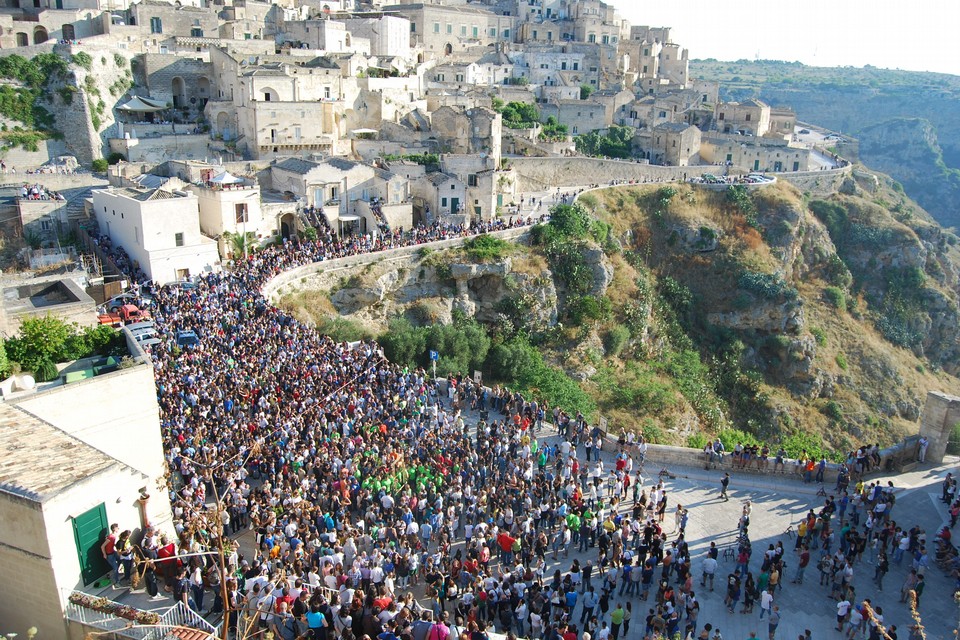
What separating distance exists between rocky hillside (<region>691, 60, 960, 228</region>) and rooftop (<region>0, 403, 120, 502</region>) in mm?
93428

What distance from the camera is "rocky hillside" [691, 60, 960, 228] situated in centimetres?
9250

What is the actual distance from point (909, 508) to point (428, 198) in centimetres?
2797

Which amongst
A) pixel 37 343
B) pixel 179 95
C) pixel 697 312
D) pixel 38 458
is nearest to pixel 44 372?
pixel 37 343

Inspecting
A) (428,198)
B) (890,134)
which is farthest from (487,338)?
(890,134)

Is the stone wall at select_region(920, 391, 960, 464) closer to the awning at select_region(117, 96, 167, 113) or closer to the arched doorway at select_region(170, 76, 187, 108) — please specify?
the awning at select_region(117, 96, 167, 113)

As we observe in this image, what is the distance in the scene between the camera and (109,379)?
1284cm

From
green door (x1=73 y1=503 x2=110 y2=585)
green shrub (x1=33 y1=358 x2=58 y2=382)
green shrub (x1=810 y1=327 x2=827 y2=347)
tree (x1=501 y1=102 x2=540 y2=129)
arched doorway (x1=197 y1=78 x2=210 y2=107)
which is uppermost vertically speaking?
arched doorway (x1=197 y1=78 x2=210 y2=107)

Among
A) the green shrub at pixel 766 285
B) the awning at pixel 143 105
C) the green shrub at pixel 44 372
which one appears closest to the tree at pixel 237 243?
the awning at pixel 143 105

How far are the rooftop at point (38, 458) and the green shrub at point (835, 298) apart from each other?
1761 inches

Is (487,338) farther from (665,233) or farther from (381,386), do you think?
(665,233)

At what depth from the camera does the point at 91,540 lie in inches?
395

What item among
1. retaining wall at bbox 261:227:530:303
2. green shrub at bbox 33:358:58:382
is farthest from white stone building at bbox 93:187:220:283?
green shrub at bbox 33:358:58:382

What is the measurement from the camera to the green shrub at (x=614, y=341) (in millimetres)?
37938

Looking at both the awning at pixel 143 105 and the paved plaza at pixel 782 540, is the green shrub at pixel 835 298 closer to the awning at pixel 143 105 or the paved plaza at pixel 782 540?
the paved plaza at pixel 782 540
